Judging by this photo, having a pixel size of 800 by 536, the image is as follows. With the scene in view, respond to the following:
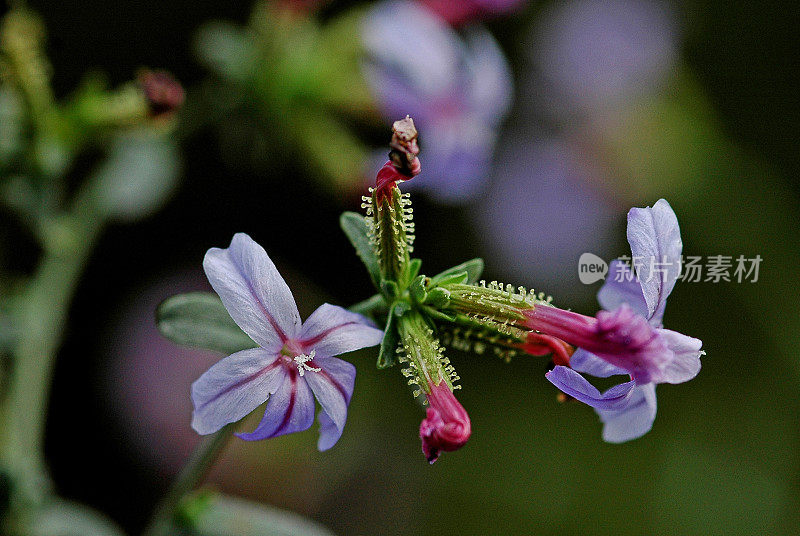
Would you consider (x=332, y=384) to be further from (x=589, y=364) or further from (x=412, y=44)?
(x=412, y=44)

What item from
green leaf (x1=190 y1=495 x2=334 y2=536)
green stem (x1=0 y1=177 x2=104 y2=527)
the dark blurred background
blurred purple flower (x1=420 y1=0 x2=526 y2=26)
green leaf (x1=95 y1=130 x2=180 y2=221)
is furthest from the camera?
the dark blurred background

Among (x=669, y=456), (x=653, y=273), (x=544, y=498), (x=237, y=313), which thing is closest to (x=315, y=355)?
(x=237, y=313)

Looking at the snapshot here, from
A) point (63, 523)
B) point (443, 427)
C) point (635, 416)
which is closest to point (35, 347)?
point (63, 523)

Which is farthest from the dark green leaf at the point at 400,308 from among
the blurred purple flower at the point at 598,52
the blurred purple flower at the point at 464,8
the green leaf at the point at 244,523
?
the blurred purple flower at the point at 598,52

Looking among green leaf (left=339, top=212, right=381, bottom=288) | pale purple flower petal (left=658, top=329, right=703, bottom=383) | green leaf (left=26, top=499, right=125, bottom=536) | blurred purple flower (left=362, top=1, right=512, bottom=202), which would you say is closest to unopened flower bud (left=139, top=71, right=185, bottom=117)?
green leaf (left=339, top=212, right=381, bottom=288)

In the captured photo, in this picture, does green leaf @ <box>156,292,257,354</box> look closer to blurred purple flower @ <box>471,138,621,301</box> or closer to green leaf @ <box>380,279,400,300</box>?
green leaf @ <box>380,279,400,300</box>

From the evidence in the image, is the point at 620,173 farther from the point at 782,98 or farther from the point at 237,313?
the point at 237,313

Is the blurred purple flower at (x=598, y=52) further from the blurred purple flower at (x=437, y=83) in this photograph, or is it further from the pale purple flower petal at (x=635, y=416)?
the pale purple flower petal at (x=635, y=416)
